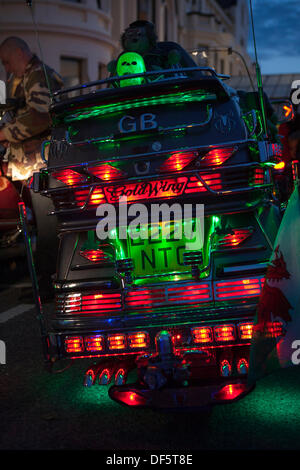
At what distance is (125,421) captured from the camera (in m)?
3.90

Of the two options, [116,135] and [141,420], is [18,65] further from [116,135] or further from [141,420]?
[141,420]

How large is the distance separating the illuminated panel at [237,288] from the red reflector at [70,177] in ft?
3.45

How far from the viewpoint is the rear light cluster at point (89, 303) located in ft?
13.3

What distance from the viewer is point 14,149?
7.63 metres

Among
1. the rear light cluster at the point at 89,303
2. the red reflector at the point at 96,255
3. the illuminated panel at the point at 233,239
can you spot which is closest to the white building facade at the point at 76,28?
the red reflector at the point at 96,255

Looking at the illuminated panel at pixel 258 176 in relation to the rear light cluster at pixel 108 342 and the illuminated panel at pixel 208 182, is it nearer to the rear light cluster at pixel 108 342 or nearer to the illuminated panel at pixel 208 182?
the illuminated panel at pixel 208 182

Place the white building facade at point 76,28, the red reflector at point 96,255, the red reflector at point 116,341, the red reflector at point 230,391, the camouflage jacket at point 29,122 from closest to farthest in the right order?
the red reflector at point 230,391 → the red reflector at point 116,341 → the red reflector at point 96,255 → the camouflage jacket at point 29,122 → the white building facade at point 76,28

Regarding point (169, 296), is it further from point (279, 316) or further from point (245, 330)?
point (279, 316)

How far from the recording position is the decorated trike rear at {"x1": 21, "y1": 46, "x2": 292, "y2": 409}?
3918mm

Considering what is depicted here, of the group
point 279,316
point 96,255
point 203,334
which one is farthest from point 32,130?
point 279,316

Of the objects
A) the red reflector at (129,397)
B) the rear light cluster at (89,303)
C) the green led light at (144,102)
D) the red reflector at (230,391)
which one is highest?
the green led light at (144,102)

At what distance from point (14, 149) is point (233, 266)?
14.2 feet

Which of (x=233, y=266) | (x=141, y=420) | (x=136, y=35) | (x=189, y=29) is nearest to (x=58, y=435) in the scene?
(x=141, y=420)
